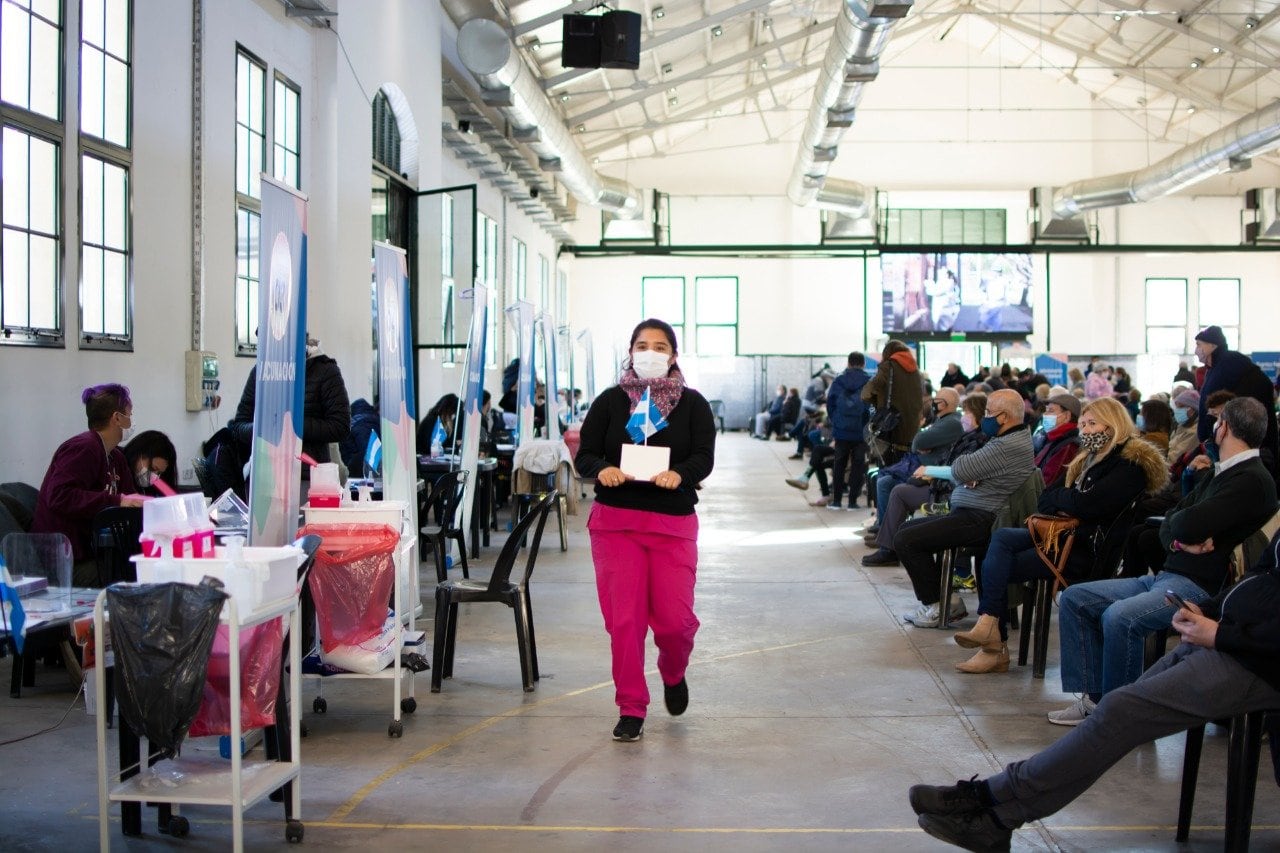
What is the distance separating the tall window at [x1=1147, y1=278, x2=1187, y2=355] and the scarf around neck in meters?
25.3

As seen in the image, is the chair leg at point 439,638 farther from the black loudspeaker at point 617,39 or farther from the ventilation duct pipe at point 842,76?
the ventilation duct pipe at point 842,76

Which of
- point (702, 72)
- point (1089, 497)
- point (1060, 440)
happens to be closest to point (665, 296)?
point (702, 72)

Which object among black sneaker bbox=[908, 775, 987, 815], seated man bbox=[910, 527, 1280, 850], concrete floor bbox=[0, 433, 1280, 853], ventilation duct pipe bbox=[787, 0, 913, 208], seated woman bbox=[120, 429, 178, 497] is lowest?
concrete floor bbox=[0, 433, 1280, 853]

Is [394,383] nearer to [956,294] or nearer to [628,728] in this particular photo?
[628,728]

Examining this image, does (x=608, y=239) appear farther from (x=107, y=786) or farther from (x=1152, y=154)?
(x=107, y=786)

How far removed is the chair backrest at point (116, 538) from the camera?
17.1ft

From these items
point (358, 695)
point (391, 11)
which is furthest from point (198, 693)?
point (391, 11)

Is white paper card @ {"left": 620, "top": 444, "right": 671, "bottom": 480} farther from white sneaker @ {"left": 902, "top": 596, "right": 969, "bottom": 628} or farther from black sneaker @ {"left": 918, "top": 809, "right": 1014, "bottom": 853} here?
white sneaker @ {"left": 902, "top": 596, "right": 969, "bottom": 628}

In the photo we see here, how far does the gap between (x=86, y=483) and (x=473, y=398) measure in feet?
10.7

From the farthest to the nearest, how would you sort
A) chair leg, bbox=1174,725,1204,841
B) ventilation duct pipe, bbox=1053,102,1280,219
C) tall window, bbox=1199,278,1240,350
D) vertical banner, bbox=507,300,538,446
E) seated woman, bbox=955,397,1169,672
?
1. tall window, bbox=1199,278,1240,350
2. ventilation duct pipe, bbox=1053,102,1280,219
3. vertical banner, bbox=507,300,538,446
4. seated woman, bbox=955,397,1169,672
5. chair leg, bbox=1174,725,1204,841

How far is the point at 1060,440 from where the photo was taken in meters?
6.41

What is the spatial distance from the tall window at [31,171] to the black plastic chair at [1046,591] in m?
4.64

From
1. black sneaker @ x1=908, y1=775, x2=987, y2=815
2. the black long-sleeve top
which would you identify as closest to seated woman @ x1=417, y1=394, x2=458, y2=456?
the black long-sleeve top

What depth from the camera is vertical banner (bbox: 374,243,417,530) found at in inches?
243
